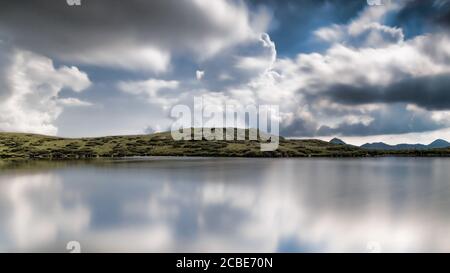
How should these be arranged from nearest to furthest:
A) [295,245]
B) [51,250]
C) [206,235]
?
[51,250] → [295,245] → [206,235]

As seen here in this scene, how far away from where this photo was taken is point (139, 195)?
41281 mm

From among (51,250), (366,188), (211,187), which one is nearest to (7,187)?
(211,187)

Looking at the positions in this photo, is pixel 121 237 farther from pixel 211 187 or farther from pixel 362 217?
pixel 211 187

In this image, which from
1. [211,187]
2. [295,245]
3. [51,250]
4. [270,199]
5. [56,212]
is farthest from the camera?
[211,187]

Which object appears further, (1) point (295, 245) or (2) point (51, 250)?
(1) point (295, 245)
